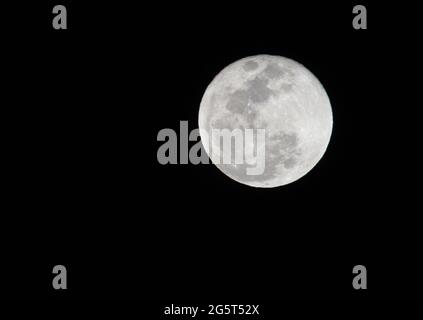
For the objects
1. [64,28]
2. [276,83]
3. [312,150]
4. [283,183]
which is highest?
[64,28]

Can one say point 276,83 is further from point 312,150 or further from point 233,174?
point 233,174

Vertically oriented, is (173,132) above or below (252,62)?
below

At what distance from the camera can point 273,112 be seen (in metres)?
4.68

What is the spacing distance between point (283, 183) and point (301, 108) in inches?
37.7

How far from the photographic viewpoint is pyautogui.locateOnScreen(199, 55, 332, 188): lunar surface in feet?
15.4

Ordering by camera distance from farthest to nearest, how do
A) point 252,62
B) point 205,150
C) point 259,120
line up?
point 205,150 → point 252,62 → point 259,120

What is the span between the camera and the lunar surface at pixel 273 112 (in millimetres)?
4707

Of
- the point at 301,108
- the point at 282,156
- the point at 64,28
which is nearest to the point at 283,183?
the point at 282,156

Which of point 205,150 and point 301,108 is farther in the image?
point 205,150

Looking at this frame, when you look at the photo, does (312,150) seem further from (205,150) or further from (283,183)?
(205,150)

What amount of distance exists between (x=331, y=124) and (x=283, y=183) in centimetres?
84

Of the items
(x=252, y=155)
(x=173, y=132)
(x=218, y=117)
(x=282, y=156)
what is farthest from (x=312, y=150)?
(x=173, y=132)

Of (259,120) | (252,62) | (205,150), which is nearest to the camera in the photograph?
(259,120)

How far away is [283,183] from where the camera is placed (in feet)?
17.4
